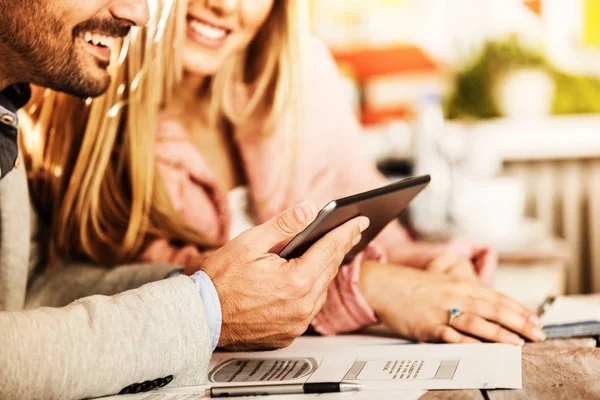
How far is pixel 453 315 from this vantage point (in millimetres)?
891

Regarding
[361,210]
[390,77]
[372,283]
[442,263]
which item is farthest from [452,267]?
[390,77]

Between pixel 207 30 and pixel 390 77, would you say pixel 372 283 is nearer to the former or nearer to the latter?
pixel 207 30

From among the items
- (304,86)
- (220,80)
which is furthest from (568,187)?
(220,80)

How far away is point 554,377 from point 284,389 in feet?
0.83

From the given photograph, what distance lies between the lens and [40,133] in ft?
3.96

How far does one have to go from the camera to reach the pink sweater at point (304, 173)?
1207 mm

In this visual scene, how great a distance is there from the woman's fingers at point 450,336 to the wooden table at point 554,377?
0.07 metres

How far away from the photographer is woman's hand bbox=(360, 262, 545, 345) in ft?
2.85

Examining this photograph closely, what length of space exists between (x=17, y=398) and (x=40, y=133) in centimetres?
67

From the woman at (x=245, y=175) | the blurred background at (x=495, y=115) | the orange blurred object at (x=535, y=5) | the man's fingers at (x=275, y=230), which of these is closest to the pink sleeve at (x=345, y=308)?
the woman at (x=245, y=175)

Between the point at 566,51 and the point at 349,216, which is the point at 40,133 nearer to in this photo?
the point at 349,216

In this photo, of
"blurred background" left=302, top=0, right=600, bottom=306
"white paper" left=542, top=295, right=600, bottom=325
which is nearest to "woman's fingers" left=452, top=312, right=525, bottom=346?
"white paper" left=542, top=295, right=600, bottom=325

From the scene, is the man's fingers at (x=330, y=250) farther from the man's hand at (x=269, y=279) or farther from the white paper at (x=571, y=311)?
the white paper at (x=571, y=311)

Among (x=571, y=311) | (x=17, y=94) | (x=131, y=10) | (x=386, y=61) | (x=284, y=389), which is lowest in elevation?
(x=571, y=311)
